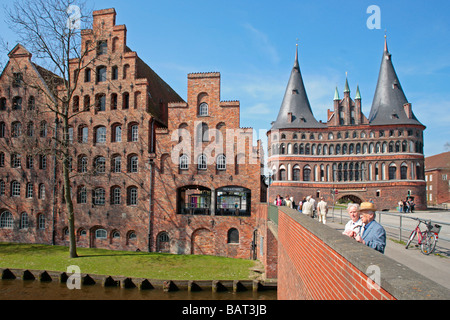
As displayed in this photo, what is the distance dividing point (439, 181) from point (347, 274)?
72.0m

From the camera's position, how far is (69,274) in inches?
762

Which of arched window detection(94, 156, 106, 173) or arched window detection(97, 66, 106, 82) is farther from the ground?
arched window detection(97, 66, 106, 82)

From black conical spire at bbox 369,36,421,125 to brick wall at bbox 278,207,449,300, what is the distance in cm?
4507

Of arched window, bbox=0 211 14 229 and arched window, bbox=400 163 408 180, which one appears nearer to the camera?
arched window, bbox=0 211 14 229

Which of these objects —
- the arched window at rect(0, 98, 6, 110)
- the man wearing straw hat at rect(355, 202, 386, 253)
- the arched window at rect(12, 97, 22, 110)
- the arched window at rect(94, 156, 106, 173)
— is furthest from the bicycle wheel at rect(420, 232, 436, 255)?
the arched window at rect(0, 98, 6, 110)

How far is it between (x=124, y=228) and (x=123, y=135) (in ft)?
24.0

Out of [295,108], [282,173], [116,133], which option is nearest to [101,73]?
[116,133]

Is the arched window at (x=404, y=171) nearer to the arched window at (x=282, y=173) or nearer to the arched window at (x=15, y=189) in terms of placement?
the arched window at (x=282, y=173)

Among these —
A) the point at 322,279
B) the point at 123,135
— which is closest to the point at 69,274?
the point at 123,135

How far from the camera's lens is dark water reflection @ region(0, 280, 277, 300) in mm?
17094

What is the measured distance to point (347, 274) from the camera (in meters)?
3.58

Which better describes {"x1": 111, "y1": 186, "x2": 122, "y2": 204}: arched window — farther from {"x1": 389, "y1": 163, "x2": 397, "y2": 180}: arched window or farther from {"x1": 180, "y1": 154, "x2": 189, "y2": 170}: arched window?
{"x1": 389, "y1": 163, "x2": 397, "y2": 180}: arched window

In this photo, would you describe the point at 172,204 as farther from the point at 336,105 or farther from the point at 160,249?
the point at 336,105

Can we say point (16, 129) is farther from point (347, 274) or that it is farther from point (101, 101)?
point (347, 274)
